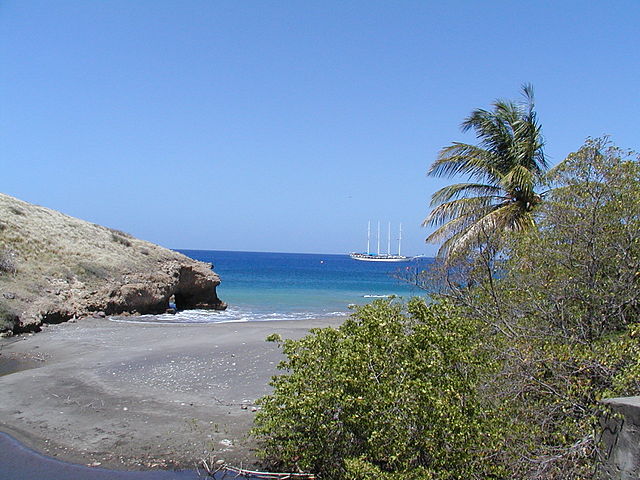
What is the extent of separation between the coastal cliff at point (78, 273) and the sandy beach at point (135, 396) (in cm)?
335

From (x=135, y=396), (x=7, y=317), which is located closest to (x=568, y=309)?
(x=135, y=396)

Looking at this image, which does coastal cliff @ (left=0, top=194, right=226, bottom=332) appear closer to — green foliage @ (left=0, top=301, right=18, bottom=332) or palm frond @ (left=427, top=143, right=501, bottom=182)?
green foliage @ (left=0, top=301, right=18, bottom=332)

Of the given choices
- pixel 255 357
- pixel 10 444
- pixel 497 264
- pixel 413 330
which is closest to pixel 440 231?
pixel 255 357

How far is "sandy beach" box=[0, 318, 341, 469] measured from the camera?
26.3ft

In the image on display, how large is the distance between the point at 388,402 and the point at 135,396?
22.3 ft

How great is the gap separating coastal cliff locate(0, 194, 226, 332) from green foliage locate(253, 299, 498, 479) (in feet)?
46.6

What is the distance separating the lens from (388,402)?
5461mm

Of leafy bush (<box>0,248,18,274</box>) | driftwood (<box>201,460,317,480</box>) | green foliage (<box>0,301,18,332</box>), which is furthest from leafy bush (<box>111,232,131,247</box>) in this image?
driftwood (<box>201,460,317,480</box>)

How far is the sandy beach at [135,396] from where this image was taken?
26.3 ft

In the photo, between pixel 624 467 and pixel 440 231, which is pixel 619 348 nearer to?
pixel 624 467

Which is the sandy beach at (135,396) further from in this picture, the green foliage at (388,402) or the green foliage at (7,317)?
the green foliage at (388,402)

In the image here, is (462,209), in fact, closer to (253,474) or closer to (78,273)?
(253,474)

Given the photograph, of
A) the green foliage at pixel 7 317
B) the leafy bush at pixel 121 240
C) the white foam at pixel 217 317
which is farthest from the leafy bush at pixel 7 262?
the leafy bush at pixel 121 240

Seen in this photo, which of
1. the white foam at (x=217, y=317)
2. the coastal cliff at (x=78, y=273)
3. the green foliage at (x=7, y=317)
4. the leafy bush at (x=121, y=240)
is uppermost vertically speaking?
the leafy bush at (x=121, y=240)
